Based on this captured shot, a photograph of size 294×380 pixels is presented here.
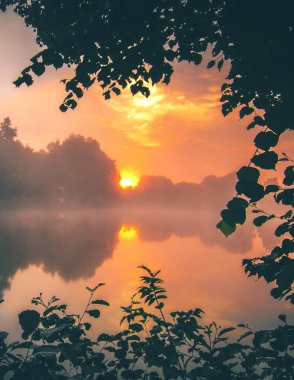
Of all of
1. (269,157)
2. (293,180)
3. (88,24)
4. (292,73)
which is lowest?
(269,157)

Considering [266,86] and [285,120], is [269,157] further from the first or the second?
[266,86]

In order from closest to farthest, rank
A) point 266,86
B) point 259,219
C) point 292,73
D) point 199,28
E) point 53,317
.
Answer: point 292,73 < point 266,86 < point 259,219 < point 53,317 < point 199,28

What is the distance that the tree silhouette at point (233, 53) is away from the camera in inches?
51.5

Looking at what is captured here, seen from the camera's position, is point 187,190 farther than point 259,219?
Yes

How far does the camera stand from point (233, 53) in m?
2.26

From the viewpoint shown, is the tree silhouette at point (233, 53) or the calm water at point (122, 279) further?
the calm water at point (122, 279)

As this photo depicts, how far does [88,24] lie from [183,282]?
38.6ft

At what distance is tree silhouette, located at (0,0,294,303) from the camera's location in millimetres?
1308

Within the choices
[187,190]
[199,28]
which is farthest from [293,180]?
[187,190]

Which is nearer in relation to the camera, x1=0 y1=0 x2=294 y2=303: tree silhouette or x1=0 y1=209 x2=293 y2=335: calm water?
x1=0 y1=0 x2=294 y2=303: tree silhouette

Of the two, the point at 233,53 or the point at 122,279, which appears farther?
the point at 122,279

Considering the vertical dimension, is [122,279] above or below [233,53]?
above

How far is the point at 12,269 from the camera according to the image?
13.5m

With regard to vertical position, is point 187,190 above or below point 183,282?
above
